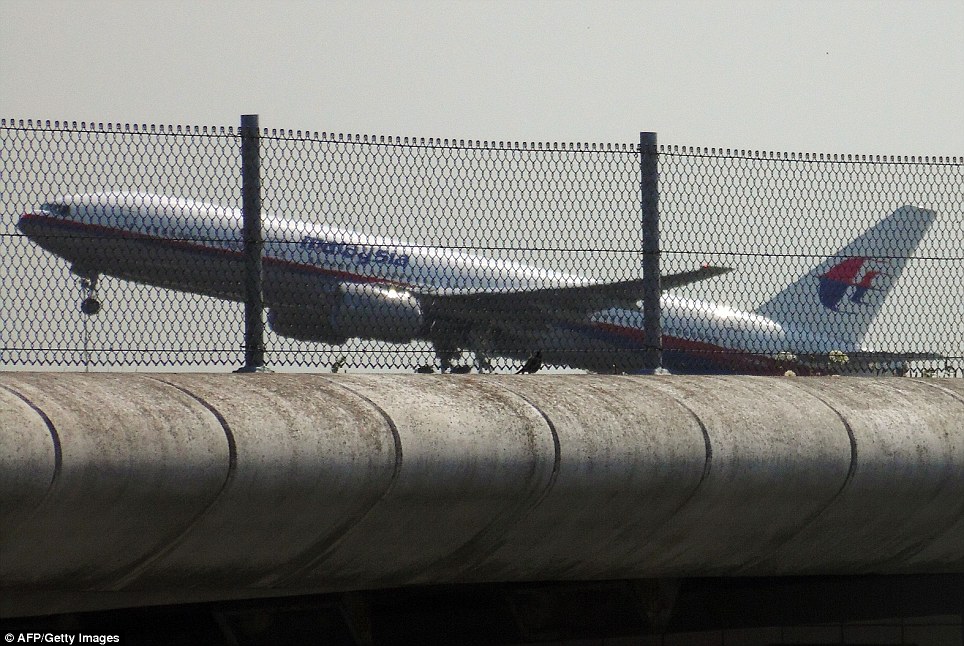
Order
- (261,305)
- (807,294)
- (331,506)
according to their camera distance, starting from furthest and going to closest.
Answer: (807,294), (261,305), (331,506)

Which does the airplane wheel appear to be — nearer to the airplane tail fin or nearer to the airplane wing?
the airplane wing

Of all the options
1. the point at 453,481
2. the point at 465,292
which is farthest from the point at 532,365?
the point at 453,481

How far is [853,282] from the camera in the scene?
10.6 meters

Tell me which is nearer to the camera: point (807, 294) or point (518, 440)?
point (518, 440)

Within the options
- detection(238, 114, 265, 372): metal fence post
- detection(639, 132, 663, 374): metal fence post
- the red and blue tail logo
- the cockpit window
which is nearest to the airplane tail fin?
the red and blue tail logo

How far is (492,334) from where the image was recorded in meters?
9.62

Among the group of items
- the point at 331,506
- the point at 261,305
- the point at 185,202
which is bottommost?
the point at 331,506

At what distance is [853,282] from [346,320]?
12.6 feet

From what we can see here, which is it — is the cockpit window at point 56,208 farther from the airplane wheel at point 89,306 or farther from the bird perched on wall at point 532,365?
the bird perched on wall at point 532,365

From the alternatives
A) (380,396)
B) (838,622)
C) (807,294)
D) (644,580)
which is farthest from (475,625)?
(807,294)

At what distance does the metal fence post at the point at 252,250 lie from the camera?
28.1 feet

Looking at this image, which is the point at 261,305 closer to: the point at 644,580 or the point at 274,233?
the point at 274,233

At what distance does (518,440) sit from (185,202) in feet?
8.04

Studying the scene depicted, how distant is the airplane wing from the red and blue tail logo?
3.20ft
